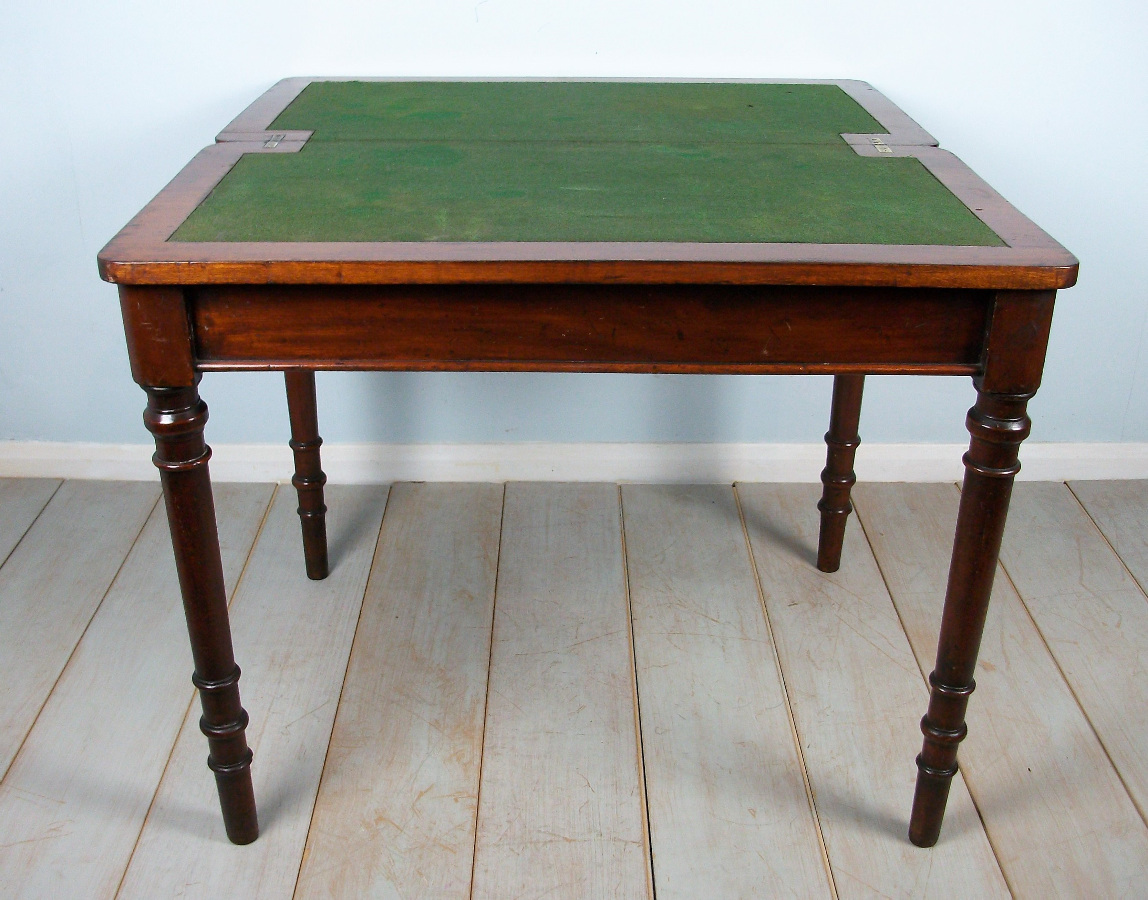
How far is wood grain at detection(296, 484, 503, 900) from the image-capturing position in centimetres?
145

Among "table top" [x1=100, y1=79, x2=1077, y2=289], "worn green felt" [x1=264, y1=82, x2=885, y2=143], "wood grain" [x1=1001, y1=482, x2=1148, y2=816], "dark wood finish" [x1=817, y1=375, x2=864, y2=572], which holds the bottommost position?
"wood grain" [x1=1001, y1=482, x2=1148, y2=816]

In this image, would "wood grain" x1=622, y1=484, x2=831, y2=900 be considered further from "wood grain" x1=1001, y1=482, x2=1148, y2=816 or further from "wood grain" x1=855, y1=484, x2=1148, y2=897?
"wood grain" x1=1001, y1=482, x2=1148, y2=816

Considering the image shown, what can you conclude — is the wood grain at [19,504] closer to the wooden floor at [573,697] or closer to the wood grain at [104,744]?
the wooden floor at [573,697]

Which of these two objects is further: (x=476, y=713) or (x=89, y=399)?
(x=89, y=399)

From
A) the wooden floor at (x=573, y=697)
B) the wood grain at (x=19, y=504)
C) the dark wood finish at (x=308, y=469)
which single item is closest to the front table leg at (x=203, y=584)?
the wooden floor at (x=573, y=697)

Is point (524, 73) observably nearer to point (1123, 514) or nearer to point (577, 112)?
point (577, 112)

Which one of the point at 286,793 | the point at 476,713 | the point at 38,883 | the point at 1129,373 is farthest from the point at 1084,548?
the point at 38,883

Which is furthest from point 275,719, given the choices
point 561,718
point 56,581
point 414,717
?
point 56,581

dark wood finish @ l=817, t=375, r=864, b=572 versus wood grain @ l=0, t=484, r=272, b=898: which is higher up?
dark wood finish @ l=817, t=375, r=864, b=572

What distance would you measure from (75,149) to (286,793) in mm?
1257

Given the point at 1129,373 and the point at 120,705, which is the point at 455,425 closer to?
the point at 120,705

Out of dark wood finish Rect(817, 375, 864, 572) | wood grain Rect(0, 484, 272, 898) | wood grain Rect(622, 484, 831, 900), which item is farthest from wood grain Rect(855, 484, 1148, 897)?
wood grain Rect(0, 484, 272, 898)

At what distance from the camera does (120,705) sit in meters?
1.72

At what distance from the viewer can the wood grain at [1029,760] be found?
1452 millimetres
